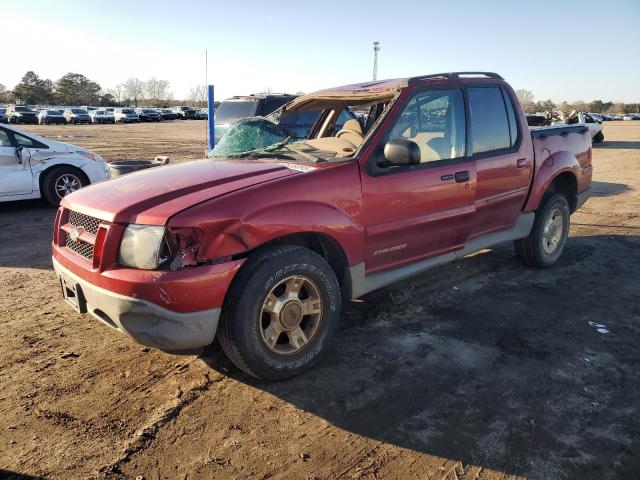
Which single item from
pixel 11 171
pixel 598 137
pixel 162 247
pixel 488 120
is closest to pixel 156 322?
pixel 162 247

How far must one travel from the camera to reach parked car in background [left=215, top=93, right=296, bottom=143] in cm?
1055

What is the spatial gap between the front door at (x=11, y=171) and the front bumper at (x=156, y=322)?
6267 mm

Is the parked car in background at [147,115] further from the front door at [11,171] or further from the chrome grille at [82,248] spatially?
the chrome grille at [82,248]

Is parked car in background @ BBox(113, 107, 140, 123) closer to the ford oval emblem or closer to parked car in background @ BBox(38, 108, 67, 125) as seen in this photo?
parked car in background @ BBox(38, 108, 67, 125)

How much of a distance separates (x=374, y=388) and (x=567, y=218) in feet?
12.2

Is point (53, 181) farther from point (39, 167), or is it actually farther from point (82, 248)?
point (82, 248)

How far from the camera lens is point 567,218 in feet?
18.3

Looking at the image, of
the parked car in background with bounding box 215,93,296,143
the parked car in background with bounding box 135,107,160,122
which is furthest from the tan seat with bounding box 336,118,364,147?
the parked car in background with bounding box 135,107,160,122

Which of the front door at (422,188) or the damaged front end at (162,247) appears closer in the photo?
the damaged front end at (162,247)

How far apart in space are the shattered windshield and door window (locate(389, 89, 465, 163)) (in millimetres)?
1109

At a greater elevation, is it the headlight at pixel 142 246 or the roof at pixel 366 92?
the roof at pixel 366 92

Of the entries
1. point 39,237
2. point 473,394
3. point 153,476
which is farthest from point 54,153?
point 473,394

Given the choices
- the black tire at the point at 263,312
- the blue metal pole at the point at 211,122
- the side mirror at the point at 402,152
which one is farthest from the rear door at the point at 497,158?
the blue metal pole at the point at 211,122

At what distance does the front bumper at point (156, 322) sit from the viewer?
2678 millimetres
